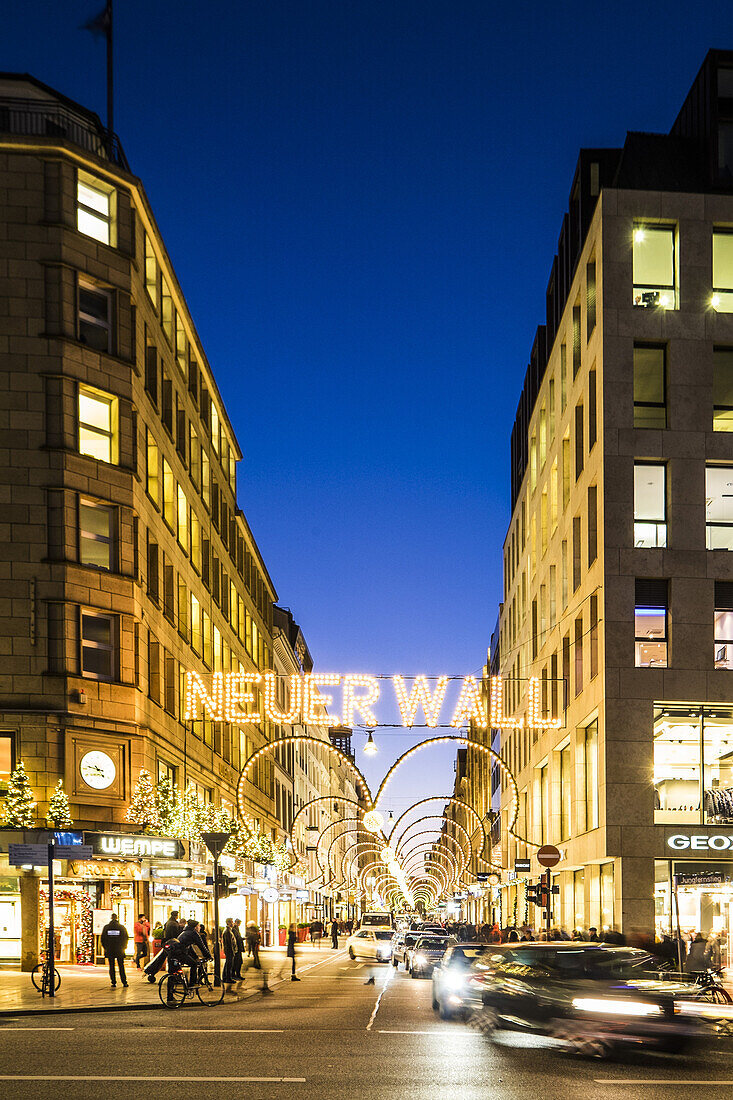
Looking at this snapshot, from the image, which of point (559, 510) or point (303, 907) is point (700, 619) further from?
point (303, 907)

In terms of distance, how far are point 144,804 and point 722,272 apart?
23364 mm

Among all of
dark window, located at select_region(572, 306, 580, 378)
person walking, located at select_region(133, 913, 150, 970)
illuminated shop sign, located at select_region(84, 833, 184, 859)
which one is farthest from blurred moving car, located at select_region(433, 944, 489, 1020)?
→ dark window, located at select_region(572, 306, 580, 378)

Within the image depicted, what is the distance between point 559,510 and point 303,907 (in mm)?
60000

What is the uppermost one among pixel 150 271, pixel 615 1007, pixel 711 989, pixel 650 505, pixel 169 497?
pixel 150 271

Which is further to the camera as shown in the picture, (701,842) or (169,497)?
(169,497)

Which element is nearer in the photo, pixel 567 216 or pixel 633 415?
pixel 633 415

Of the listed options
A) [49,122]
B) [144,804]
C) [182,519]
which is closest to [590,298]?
[49,122]

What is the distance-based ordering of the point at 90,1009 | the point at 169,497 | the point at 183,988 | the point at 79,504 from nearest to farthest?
the point at 90,1009 < the point at 183,988 < the point at 79,504 < the point at 169,497

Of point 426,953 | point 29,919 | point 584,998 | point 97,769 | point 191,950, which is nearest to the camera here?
point 584,998

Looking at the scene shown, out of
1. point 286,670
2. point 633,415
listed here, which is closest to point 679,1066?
point 633,415

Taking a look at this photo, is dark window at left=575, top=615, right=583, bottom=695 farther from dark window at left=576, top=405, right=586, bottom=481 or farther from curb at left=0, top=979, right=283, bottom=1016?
curb at left=0, top=979, right=283, bottom=1016

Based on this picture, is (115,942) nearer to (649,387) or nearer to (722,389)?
(649,387)

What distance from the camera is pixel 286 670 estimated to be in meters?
97.6

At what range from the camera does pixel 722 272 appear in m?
38.4
